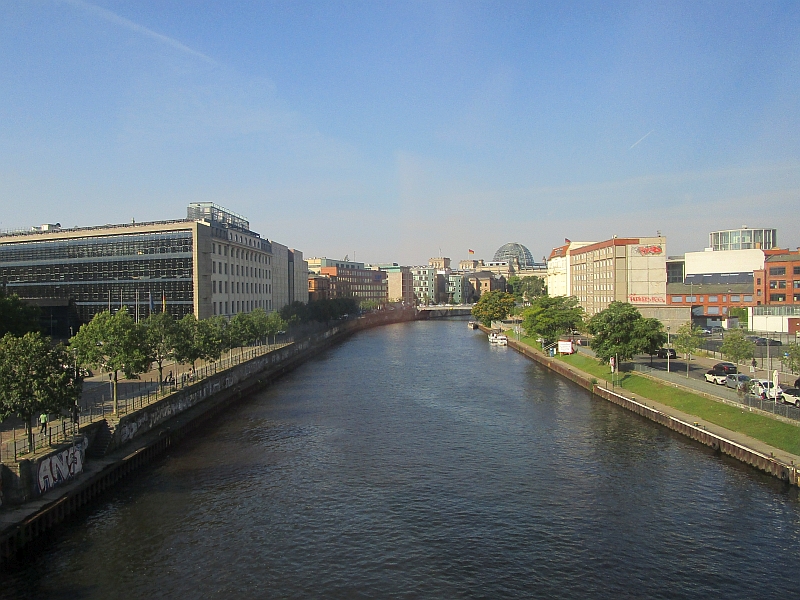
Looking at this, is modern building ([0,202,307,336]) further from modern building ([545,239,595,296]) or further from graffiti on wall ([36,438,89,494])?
modern building ([545,239,595,296])

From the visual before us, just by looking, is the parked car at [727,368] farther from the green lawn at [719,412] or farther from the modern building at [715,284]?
the modern building at [715,284]

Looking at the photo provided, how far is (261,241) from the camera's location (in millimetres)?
101312


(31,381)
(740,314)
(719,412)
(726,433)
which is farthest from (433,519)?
(740,314)

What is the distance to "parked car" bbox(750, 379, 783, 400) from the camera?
38.2 metres

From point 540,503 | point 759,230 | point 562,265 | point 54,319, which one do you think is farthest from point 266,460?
point 759,230

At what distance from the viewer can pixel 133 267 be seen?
78.1m

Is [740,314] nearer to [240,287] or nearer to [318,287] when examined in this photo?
[240,287]

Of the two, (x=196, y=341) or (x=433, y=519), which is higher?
(x=196, y=341)

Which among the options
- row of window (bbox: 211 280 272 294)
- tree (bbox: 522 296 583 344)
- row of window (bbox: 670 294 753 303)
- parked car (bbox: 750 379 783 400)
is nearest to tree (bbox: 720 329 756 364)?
parked car (bbox: 750 379 783 400)

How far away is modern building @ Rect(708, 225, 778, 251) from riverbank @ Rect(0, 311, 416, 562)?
114591mm

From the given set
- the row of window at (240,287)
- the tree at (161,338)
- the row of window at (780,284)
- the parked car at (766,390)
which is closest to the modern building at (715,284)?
the row of window at (780,284)

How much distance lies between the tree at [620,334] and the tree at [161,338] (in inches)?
1421

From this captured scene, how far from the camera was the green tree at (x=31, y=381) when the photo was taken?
2658cm

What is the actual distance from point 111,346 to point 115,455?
8.11 metres
